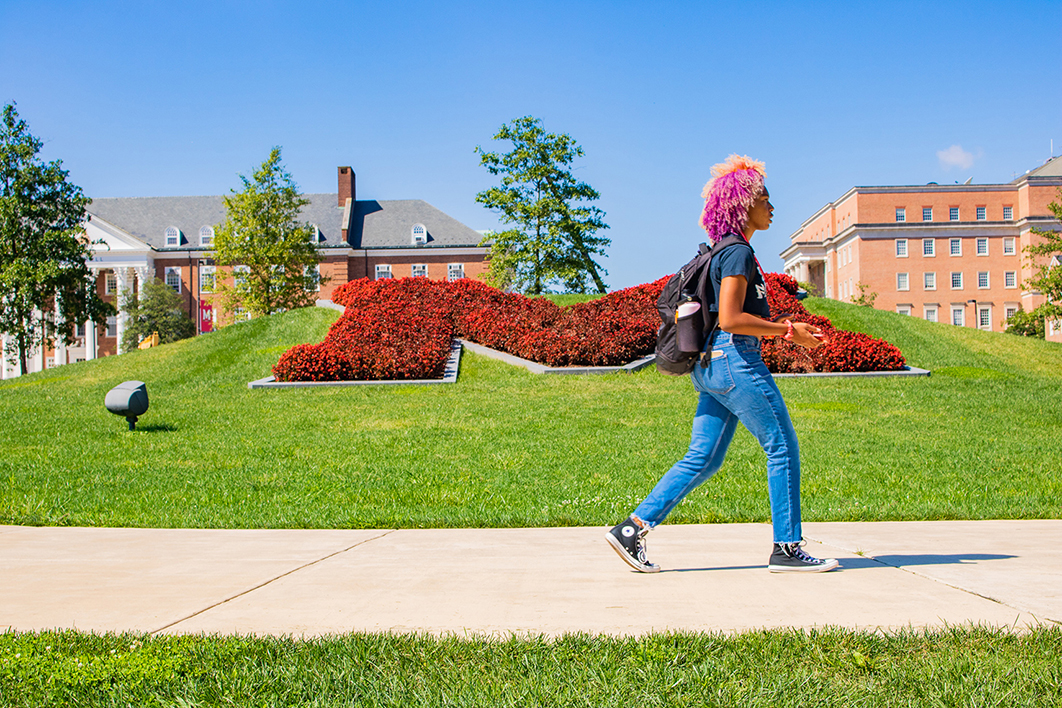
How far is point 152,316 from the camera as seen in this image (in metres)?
56.4

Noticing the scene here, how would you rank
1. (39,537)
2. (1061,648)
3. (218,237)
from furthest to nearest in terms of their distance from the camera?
(218,237) → (39,537) → (1061,648)

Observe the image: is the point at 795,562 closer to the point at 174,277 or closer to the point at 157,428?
the point at 157,428

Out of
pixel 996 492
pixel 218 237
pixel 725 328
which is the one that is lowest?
pixel 996 492

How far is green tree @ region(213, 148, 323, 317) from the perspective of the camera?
143 feet

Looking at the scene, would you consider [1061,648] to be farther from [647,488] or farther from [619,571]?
[647,488]

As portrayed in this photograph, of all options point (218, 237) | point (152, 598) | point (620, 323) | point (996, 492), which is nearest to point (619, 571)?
point (152, 598)

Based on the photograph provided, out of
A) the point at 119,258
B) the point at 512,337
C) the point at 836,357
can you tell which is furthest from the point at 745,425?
the point at 119,258

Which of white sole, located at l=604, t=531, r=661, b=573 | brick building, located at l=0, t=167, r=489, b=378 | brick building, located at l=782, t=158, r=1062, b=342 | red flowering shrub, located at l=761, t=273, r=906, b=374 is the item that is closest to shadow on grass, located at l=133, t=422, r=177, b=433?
white sole, located at l=604, t=531, r=661, b=573

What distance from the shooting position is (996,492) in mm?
7023

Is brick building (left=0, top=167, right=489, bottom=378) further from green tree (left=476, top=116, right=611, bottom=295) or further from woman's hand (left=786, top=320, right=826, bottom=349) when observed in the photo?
woman's hand (left=786, top=320, right=826, bottom=349)

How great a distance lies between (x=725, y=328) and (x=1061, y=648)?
1.84 metres

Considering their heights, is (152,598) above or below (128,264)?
below

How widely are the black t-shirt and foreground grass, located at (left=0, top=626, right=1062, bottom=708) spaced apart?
1719mm

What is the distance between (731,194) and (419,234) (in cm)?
6511
